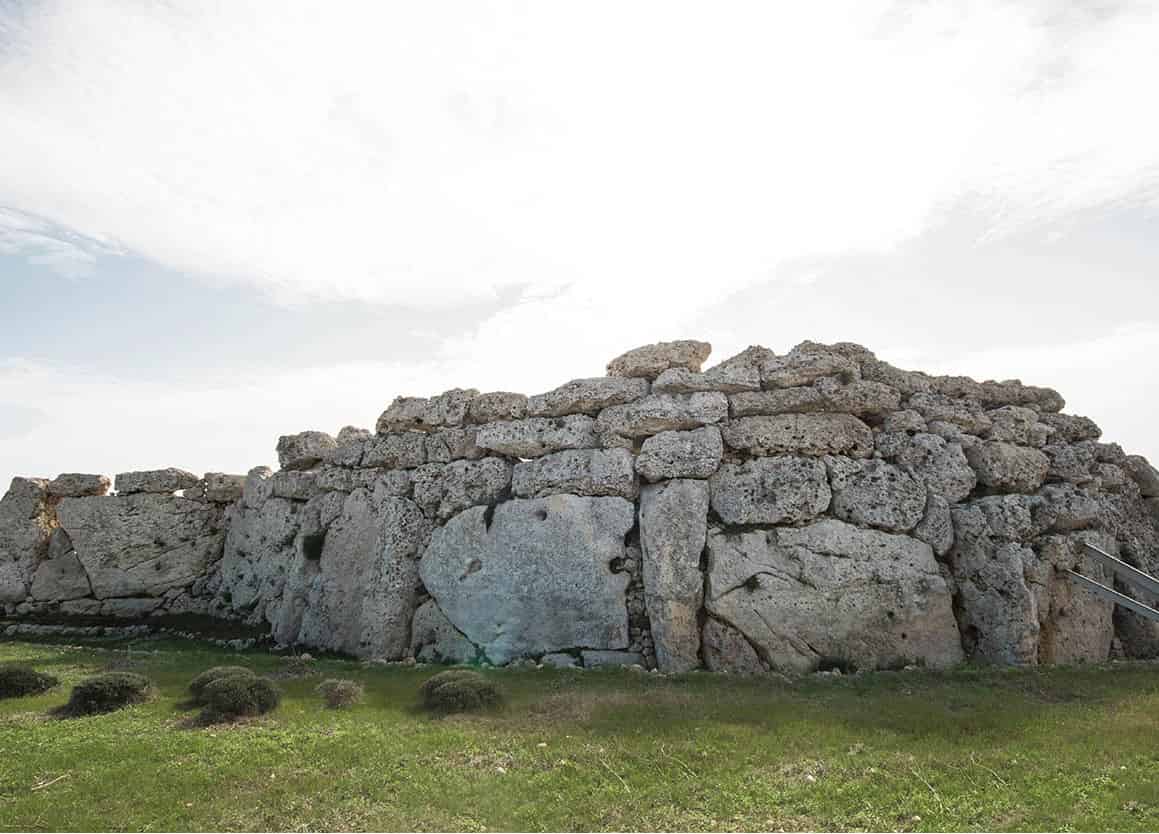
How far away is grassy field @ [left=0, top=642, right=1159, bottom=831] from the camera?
8562 millimetres

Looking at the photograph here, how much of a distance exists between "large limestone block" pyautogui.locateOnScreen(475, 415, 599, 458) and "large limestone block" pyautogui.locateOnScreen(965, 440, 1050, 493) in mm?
8615

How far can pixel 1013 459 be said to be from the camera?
17.5 meters

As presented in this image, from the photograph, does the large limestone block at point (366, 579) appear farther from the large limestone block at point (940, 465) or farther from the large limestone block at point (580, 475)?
the large limestone block at point (940, 465)

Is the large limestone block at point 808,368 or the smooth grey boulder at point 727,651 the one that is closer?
the smooth grey boulder at point 727,651

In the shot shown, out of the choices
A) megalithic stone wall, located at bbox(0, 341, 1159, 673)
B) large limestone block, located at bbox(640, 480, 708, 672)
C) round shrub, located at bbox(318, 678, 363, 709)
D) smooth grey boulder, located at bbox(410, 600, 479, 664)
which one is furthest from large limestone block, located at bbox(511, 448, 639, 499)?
round shrub, located at bbox(318, 678, 363, 709)

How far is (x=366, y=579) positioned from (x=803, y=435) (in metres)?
11.5

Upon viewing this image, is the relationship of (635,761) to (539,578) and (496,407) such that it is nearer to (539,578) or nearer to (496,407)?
(539,578)

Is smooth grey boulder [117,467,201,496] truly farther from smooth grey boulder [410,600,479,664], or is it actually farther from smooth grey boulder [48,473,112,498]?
smooth grey boulder [410,600,479,664]

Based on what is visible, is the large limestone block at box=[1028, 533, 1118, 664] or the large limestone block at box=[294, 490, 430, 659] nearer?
the large limestone block at box=[1028, 533, 1118, 664]

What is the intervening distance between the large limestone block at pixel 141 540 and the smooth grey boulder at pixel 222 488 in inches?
13.9

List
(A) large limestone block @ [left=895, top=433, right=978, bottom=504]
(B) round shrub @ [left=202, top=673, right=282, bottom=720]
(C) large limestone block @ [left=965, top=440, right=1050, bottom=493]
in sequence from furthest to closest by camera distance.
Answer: (C) large limestone block @ [left=965, top=440, right=1050, bottom=493] → (A) large limestone block @ [left=895, top=433, right=978, bottom=504] → (B) round shrub @ [left=202, top=673, right=282, bottom=720]

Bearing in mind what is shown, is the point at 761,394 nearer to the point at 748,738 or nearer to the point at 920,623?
the point at 920,623

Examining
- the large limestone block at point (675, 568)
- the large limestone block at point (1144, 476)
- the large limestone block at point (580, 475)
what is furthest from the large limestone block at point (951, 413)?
the large limestone block at point (580, 475)

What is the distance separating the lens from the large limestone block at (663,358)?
19.5m
